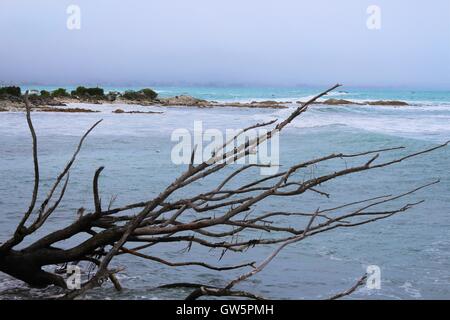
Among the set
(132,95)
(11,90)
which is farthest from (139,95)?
(11,90)

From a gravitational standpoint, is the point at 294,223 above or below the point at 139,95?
below

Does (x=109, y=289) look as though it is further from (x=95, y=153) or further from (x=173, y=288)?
(x=95, y=153)

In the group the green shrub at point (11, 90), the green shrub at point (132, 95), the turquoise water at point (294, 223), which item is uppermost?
the green shrub at point (11, 90)

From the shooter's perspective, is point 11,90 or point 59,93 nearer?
point 11,90

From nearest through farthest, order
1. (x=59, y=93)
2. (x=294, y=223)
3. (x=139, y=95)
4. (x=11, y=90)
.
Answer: (x=294, y=223) < (x=11, y=90) < (x=59, y=93) < (x=139, y=95)

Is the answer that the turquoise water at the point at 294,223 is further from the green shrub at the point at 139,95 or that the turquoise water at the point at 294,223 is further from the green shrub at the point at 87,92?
the green shrub at the point at 139,95

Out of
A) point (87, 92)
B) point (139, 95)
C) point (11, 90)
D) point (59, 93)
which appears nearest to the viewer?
point (11, 90)

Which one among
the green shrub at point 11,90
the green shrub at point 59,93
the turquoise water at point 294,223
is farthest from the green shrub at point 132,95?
the turquoise water at point 294,223

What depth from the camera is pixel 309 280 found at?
17.4 ft

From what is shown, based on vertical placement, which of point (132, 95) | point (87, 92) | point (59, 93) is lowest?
point (132, 95)

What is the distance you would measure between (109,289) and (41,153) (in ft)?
37.2

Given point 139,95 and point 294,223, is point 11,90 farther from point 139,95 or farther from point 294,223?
point 294,223

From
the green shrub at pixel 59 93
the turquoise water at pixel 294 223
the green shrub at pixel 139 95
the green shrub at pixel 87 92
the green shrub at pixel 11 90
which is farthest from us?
the green shrub at pixel 139 95

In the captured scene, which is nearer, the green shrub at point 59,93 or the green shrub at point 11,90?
the green shrub at point 11,90
